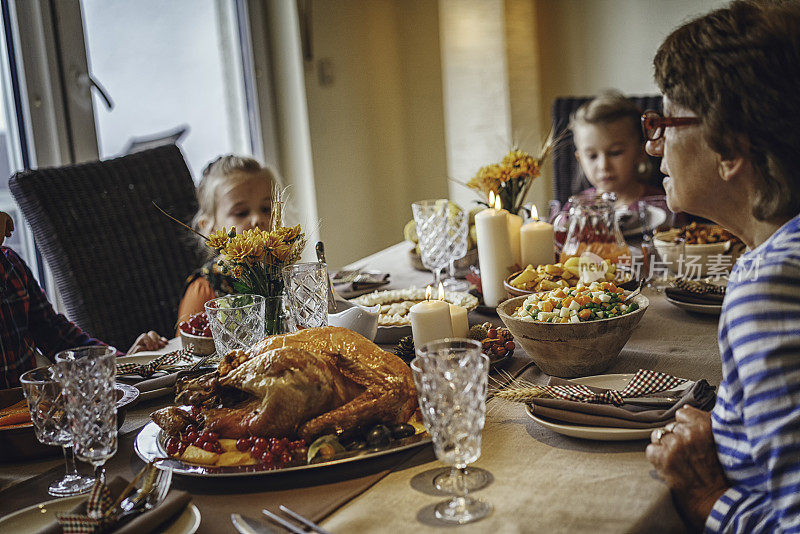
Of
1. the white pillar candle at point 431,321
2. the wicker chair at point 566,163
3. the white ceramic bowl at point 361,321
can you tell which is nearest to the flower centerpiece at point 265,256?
the white ceramic bowl at point 361,321

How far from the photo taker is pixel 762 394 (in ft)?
2.92

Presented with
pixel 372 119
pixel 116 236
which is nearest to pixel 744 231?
pixel 116 236

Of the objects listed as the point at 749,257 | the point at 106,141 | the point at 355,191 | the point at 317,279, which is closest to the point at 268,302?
the point at 317,279

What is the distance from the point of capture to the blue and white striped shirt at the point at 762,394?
2.87 feet

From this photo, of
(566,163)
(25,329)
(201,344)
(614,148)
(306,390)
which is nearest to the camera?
(306,390)

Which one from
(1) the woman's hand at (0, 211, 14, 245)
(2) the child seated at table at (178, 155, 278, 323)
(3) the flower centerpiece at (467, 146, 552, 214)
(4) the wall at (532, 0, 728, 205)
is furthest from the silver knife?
(4) the wall at (532, 0, 728, 205)

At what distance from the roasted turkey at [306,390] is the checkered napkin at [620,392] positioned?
0.74 feet

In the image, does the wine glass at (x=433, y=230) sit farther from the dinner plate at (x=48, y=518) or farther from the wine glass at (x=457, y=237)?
the dinner plate at (x=48, y=518)

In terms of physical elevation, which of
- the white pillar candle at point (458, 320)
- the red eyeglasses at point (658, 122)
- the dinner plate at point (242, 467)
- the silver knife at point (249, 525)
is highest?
the red eyeglasses at point (658, 122)

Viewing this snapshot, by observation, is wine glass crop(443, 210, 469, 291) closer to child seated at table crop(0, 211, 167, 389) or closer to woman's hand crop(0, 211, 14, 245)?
child seated at table crop(0, 211, 167, 389)

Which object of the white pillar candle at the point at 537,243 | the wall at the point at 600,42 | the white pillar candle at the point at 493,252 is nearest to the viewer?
the white pillar candle at the point at 493,252

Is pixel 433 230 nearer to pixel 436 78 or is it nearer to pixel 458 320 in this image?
pixel 458 320

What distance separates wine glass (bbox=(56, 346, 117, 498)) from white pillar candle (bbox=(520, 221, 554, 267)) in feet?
3.87

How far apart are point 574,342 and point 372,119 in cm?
371
